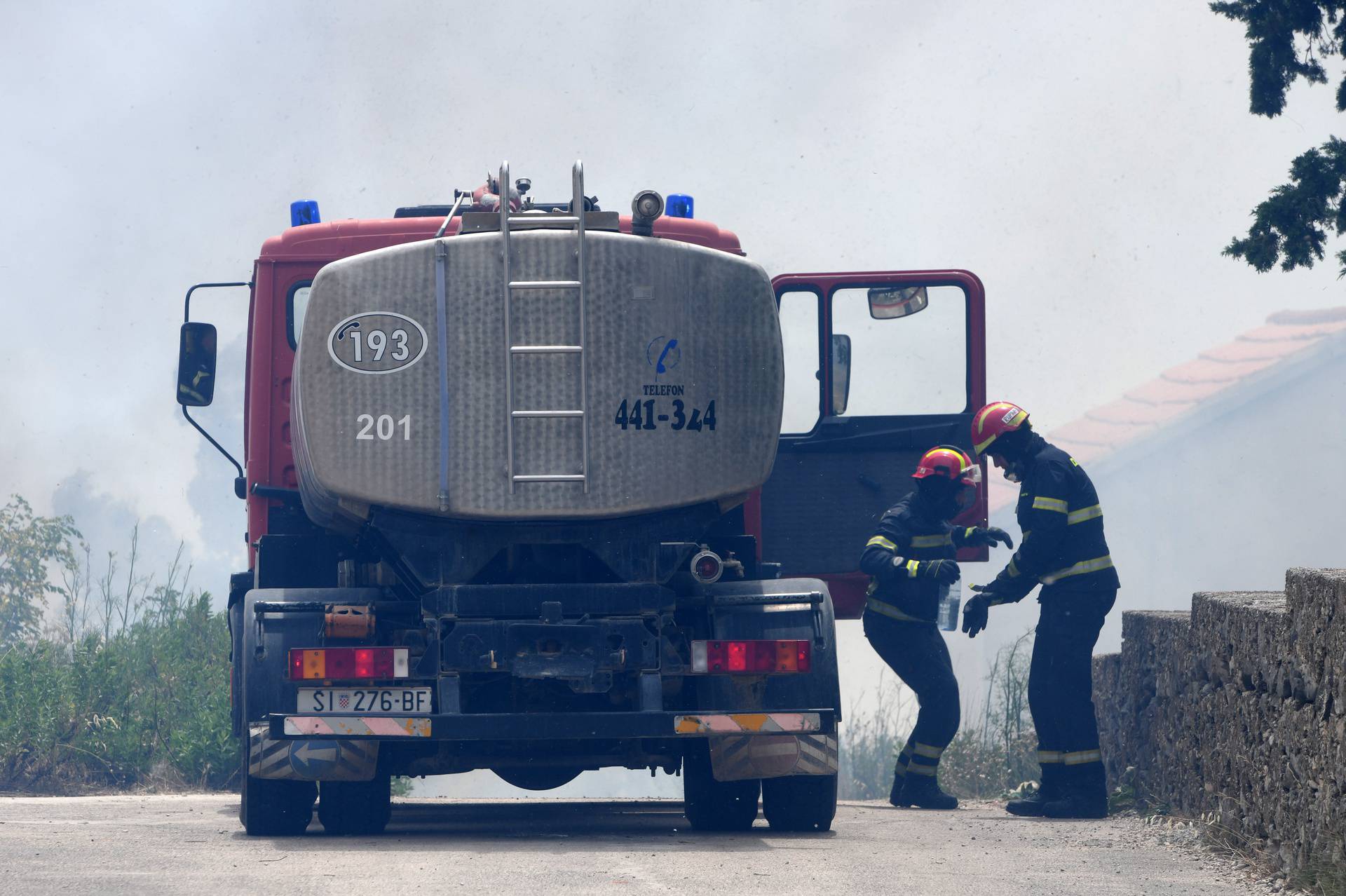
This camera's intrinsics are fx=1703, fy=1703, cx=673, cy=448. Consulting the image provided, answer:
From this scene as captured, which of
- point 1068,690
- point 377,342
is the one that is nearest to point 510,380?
point 377,342

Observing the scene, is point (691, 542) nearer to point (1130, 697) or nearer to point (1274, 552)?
point (1130, 697)

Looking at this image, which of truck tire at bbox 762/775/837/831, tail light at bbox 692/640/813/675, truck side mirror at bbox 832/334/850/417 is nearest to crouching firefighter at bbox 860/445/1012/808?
truck side mirror at bbox 832/334/850/417

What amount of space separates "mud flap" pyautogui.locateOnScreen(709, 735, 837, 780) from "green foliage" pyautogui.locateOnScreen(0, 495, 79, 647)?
65.5 ft

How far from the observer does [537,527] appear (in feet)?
23.3

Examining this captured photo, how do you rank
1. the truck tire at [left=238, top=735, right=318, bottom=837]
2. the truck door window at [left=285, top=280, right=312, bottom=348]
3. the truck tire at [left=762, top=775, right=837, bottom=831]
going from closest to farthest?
the truck tire at [left=238, top=735, right=318, bottom=837] < the truck tire at [left=762, top=775, right=837, bottom=831] < the truck door window at [left=285, top=280, right=312, bottom=348]

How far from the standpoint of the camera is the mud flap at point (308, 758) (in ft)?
23.3

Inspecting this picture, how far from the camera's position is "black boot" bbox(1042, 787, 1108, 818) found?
888 cm

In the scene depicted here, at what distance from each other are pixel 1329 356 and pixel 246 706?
24968mm

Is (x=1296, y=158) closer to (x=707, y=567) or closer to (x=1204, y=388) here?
(x=707, y=567)

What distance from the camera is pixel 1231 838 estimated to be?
6.94 metres

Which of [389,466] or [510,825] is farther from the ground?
[389,466]

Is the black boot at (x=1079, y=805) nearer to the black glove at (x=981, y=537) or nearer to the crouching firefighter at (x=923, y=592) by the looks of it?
the crouching firefighter at (x=923, y=592)

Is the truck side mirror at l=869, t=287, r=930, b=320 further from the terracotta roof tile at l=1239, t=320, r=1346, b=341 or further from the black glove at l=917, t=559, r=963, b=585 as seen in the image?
the terracotta roof tile at l=1239, t=320, r=1346, b=341

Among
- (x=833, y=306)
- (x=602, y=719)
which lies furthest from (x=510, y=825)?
(x=833, y=306)
